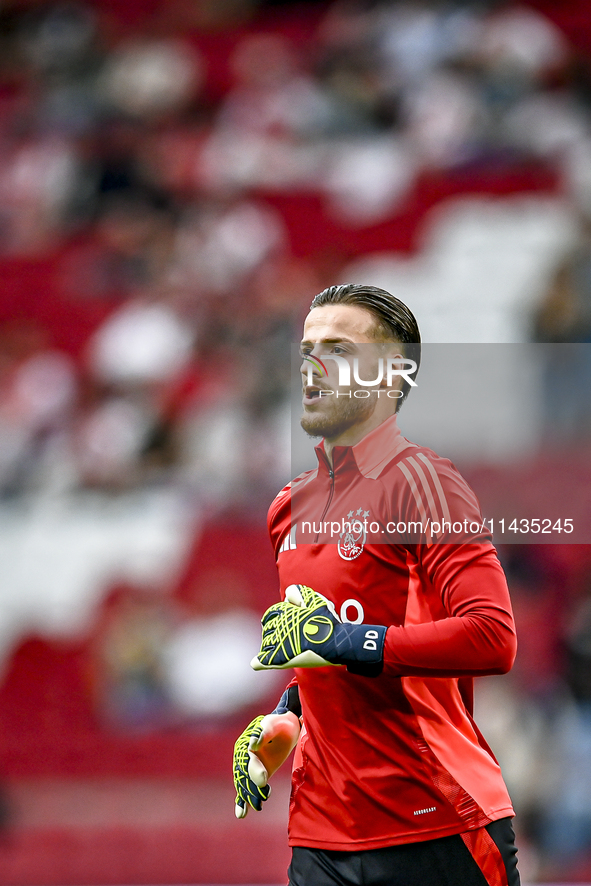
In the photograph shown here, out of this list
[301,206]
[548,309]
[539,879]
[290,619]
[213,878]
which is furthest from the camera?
[301,206]

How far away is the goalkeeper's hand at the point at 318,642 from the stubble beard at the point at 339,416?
1.18 feet

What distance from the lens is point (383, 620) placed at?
1.78 m

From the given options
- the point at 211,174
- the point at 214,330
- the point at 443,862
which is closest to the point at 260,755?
the point at 443,862

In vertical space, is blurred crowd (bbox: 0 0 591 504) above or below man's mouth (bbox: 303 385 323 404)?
above

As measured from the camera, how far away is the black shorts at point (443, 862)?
5.63 feet

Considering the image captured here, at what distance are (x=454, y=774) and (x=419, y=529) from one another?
0.45 meters

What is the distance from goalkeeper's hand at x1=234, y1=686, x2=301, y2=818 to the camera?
190cm

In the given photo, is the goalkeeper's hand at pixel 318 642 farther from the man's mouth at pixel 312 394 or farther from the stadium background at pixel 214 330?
the stadium background at pixel 214 330

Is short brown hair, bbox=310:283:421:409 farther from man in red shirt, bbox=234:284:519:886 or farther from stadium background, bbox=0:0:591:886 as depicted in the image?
stadium background, bbox=0:0:591:886

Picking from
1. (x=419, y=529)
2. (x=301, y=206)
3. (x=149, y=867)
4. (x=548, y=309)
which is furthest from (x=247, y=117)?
(x=419, y=529)

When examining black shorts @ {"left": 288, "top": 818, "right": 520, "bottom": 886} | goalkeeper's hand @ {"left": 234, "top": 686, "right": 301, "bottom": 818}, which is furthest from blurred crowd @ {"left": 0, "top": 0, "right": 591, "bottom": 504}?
black shorts @ {"left": 288, "top": 818, "right": 520, "bottom": 886}

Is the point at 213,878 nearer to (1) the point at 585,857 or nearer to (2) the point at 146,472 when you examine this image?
(1) the point at 585,857

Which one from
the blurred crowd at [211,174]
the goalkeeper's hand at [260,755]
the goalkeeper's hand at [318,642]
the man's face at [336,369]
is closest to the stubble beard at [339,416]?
the man's face at [336,369]

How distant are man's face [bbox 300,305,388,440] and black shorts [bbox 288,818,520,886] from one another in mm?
787
